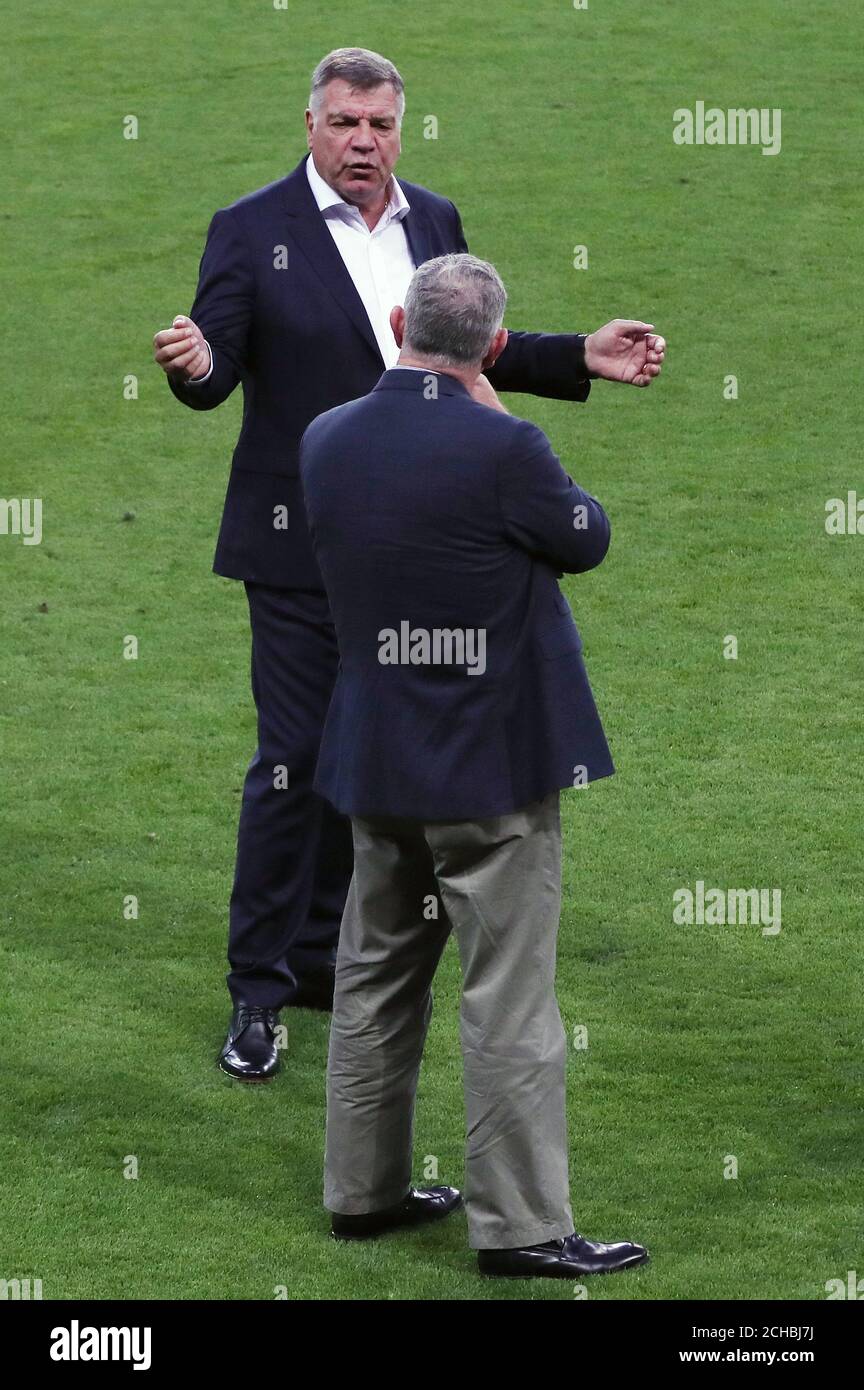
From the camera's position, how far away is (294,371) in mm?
4801

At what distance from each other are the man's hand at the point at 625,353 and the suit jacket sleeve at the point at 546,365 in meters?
0.08

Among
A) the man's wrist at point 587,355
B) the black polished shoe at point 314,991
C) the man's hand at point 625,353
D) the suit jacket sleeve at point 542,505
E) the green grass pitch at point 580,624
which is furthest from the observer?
the black polished shoe at point 314,991

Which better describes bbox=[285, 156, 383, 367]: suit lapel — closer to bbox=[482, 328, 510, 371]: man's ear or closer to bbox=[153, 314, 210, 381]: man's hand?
bbox=[153, 314, 210, 381]: man's hand

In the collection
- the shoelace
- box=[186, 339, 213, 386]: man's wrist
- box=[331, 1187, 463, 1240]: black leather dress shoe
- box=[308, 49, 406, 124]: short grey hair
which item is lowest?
box=[331, 1187, 463, 1240]: black leather dress shoe

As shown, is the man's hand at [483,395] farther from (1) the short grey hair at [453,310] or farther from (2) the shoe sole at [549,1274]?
(2) the shoe sole at [549,1274]

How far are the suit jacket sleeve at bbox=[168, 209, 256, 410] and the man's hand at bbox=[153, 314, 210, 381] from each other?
195mm

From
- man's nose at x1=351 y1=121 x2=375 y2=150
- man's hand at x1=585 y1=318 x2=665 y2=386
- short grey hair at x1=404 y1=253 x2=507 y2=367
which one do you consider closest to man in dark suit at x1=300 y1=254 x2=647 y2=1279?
short grey hair at x1=404 y1=253 x2=507 y2=367

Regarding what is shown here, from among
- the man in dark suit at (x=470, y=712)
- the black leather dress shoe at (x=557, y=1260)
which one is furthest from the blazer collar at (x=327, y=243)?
the black leather dress shoe at (x=557, y=1260)

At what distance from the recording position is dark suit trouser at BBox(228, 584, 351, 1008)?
Result: 4848mm

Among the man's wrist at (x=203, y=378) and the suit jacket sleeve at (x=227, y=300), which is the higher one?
the suit jacket sleeve at (x=227, y=300)

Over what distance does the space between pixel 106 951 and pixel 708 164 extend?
844 cm

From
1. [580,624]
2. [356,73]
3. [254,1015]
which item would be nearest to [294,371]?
[356,73]

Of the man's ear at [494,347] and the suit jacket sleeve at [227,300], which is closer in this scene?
the man's ear at [494,347]

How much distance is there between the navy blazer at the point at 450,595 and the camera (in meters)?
3.68
